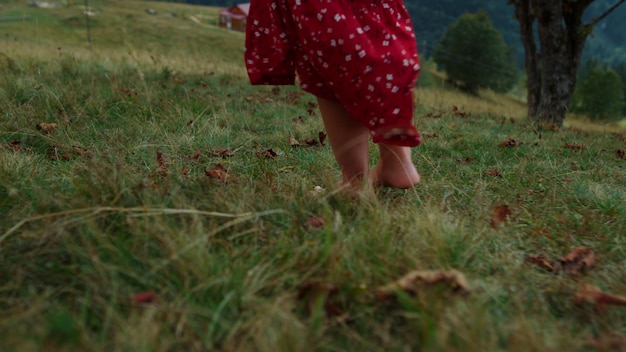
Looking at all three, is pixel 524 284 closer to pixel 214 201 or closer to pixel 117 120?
pixel 214 201

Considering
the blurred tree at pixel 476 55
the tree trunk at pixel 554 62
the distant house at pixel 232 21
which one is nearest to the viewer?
the tree trunk at pixel 554 62

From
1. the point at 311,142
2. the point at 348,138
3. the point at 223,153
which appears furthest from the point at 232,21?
the point at 348,138

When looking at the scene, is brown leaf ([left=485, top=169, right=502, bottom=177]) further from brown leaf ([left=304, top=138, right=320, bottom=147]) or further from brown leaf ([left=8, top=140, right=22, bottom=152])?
brown leaf ([left=8, top=140, right=22, bottom=152])

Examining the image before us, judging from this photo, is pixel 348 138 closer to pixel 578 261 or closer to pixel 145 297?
pixel 578 261

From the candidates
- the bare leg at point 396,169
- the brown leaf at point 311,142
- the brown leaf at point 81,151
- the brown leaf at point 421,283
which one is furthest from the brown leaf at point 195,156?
the brown leaf at point 421,283

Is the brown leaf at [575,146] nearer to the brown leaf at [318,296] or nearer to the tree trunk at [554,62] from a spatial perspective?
the tree trunk at [554,62]

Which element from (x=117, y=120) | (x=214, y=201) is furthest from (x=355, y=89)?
(x=117, y=120)

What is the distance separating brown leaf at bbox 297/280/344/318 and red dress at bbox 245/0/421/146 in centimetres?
73

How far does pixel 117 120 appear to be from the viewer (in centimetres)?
317

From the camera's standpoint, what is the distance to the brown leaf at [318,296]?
42.7 inches

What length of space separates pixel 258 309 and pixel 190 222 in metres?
0.48

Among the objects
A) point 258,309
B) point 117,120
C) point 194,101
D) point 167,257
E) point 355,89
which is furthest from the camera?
point 194,101

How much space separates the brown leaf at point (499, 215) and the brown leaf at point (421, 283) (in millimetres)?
684

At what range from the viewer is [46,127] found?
9.08ft
